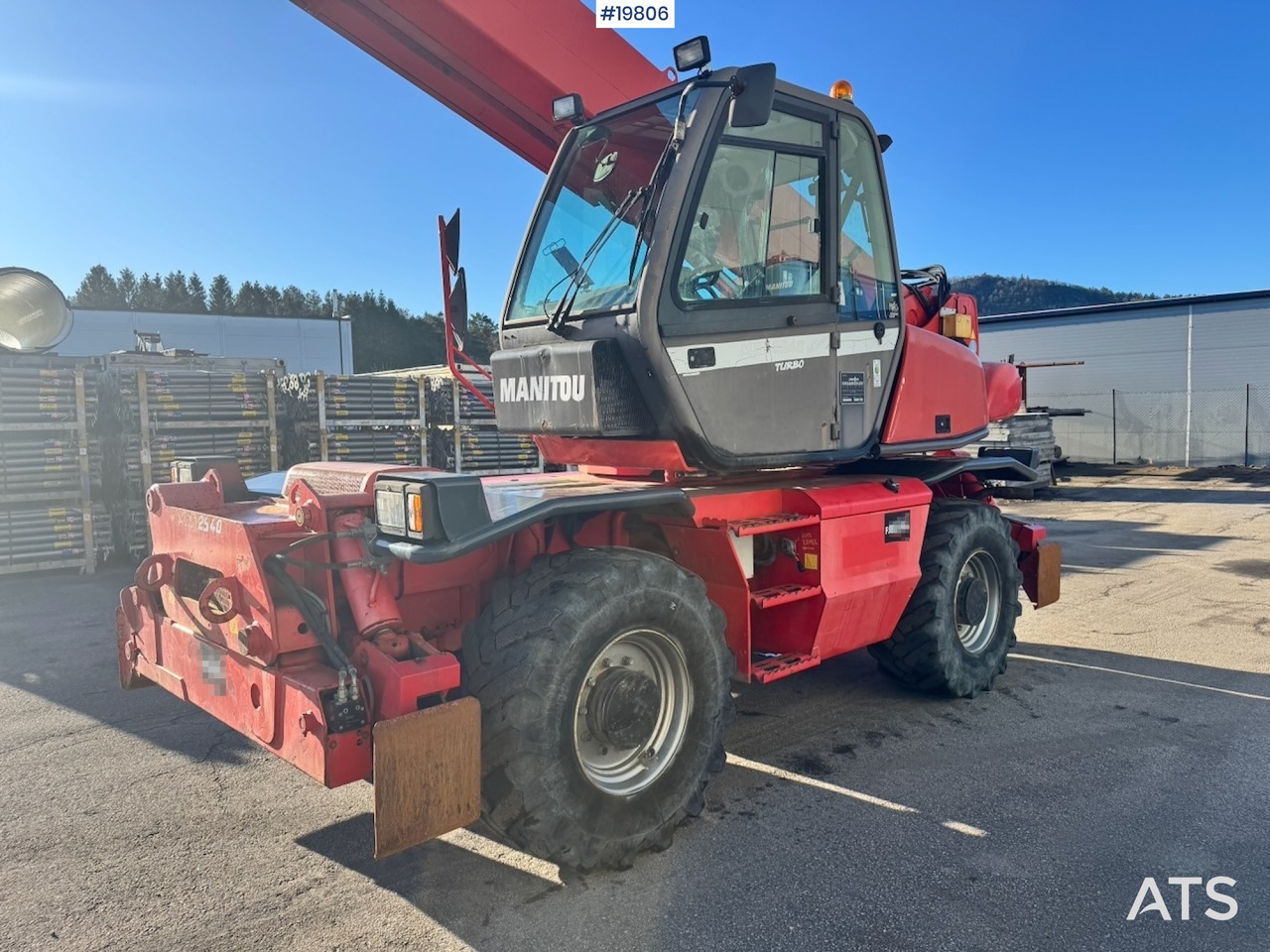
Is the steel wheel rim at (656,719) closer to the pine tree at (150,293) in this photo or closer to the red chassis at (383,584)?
the red chassis at (383,584)

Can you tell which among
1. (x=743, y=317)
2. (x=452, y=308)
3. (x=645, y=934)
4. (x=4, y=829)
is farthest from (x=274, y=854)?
(x=743, y=317)

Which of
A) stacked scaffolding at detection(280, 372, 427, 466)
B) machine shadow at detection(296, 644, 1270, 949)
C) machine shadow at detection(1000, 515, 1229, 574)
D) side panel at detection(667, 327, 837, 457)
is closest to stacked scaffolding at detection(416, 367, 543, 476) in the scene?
stacked scaffolding at detection(280, 372, 427, 466)

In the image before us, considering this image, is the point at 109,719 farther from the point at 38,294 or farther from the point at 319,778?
the point at 38,294

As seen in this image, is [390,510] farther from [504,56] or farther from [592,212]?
[504,56]

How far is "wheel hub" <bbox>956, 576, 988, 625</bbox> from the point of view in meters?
5.61

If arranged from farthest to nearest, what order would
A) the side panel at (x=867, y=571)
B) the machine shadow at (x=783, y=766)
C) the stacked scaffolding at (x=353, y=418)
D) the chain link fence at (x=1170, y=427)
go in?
the chain link fence at (x=1170, y=427), the stacked scaffolding at (x=353, y=418), the side panel at (x=867, y=571), the machine shadow at (x=783, y=766)

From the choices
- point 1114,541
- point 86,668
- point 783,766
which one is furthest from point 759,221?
point 1114,541

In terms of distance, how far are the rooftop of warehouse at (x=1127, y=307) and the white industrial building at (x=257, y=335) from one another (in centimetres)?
2531

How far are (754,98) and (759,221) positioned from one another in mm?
617

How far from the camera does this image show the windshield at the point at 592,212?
13.7 ft

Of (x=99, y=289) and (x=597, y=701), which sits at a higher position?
(x=99, y=289)

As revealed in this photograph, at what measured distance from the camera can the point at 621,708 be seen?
3570 millimetres

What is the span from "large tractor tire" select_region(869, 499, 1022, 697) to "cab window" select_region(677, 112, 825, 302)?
6.30ft

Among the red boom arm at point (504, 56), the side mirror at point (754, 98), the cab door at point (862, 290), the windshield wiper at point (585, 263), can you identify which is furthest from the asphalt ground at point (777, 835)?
the red boom arm at point (504, 56)
